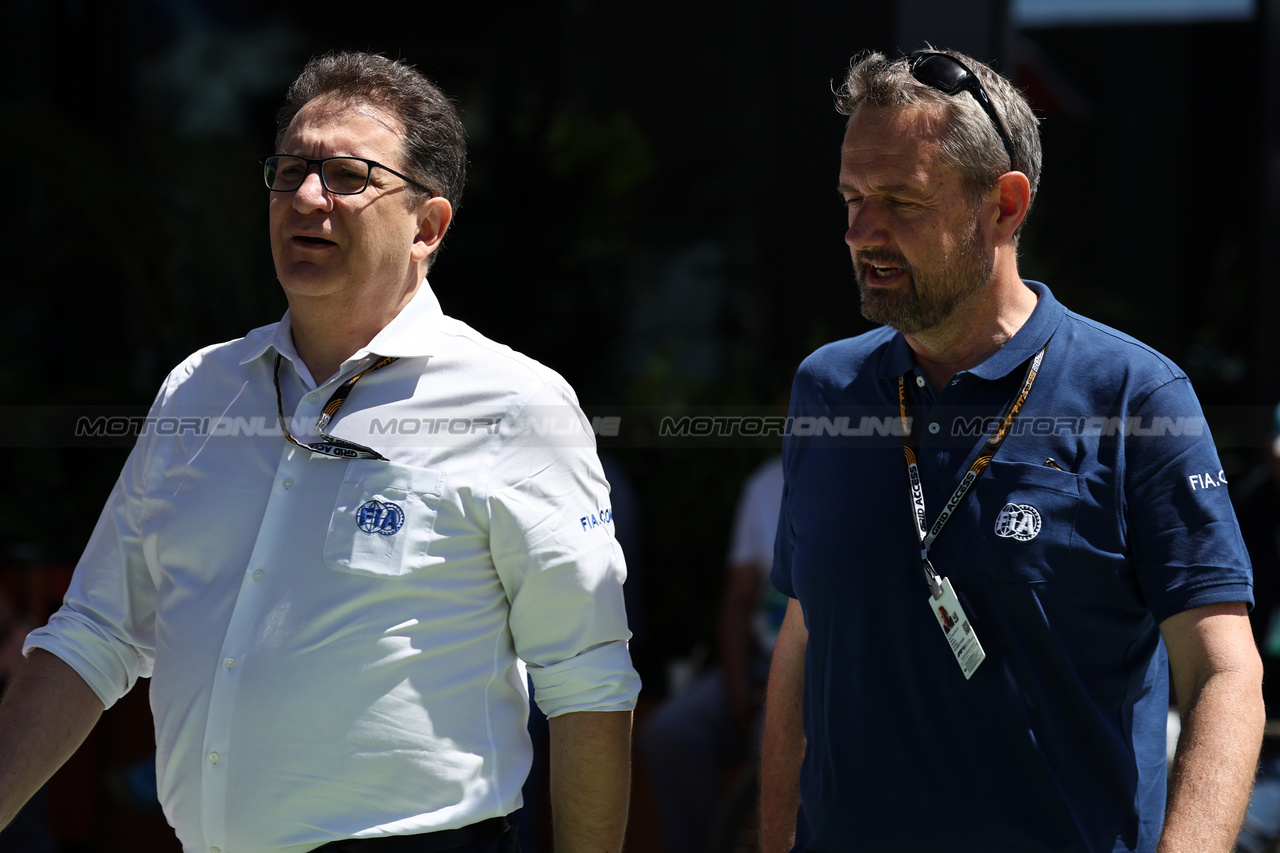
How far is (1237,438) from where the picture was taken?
219 inches

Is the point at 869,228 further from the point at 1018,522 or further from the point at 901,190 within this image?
the point at 1018,522

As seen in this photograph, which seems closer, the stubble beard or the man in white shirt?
the man in white shirt

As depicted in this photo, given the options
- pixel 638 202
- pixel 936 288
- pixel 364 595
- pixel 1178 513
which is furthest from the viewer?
pixel 638 202

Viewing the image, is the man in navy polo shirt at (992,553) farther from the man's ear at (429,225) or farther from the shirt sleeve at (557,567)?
the man's ear at (429,225)

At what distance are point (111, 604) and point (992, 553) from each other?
1497mm

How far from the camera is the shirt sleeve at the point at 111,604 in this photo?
220 cm

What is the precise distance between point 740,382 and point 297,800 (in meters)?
3.92

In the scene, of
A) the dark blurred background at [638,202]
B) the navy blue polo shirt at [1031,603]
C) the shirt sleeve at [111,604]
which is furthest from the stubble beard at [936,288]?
the dark blurred background at [638,202]

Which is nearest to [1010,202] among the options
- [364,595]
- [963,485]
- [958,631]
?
[963,485]

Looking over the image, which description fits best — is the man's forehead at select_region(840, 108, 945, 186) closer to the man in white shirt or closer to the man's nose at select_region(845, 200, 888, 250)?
the man's nose at select_region(845, 200, 888, 250)

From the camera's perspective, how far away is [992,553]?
1.95 m

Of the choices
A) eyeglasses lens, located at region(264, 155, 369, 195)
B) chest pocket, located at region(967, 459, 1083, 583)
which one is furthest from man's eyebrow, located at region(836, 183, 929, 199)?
eyeglasses lens, located at region(264, 155, 369, 195)

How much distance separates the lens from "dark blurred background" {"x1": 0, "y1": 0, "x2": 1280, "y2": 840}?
534 cm

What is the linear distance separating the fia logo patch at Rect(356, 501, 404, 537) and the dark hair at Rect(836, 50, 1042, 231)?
3.44ft
